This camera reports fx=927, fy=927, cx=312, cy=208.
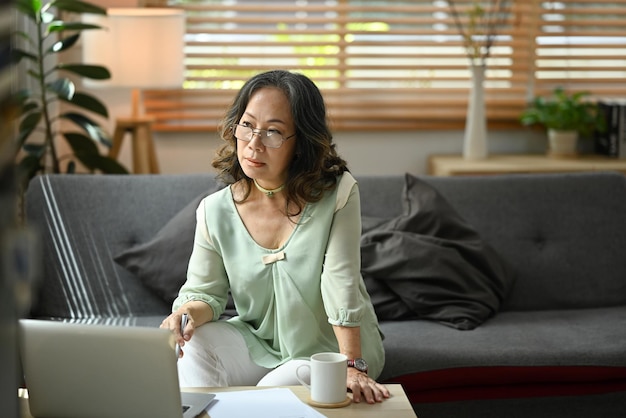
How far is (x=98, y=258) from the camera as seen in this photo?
283 cm

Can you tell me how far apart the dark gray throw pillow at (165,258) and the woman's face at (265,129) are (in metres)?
0.68

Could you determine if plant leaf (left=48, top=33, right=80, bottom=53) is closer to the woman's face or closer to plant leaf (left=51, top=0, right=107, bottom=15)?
plant leaf (left=51, top=0, right=107, bottom=15)

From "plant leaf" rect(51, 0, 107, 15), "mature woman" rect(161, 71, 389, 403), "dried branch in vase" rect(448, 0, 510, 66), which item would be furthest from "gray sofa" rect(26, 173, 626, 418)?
"dried branch in vase" rect(448, 0, 510, 66)

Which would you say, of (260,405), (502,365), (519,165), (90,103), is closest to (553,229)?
(502,365)

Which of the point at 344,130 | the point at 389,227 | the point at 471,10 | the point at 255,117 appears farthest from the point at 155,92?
the point at 255,117

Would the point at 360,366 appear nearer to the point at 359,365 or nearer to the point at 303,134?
the point at 359,365

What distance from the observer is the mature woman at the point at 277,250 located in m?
2.06

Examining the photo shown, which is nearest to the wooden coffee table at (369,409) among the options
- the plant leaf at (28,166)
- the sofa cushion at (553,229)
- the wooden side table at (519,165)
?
the sofa cushion at (553,229)

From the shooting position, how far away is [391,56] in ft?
14.4

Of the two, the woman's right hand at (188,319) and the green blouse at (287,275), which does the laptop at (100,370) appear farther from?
the green blouse at (287,275)

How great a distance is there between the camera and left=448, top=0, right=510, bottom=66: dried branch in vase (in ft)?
14.2

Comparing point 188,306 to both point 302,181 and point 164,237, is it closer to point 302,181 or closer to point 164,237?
point 302,181

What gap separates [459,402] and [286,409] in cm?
87

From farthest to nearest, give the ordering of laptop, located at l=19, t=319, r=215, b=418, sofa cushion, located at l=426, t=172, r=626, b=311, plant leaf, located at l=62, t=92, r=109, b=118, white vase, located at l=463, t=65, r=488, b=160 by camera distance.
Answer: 1. white vase, located at l=463, t=65, r=488, b=160
2. plant leaf, located at l=62, t=92, r=109, b=118
3. sofa cushion, located at l=426, t=172, r=626, b=311
4. laptop, located at l=19, t=319, r=215, b=418
